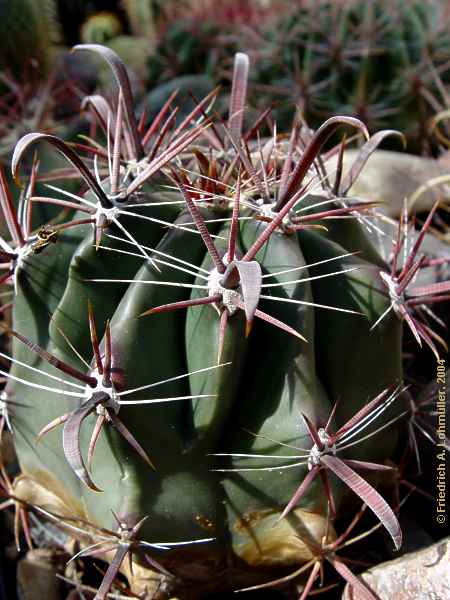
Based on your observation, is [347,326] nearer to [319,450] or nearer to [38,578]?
[319,450]

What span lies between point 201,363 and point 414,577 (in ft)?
1.81

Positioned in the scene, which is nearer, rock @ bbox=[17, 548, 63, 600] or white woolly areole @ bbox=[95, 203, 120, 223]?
white woolly areole @ bbox=[95, 203, 120, 223]

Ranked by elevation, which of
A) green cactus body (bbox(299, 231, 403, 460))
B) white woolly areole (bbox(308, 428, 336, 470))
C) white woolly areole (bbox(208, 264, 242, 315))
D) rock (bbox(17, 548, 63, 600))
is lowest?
rock (bbox(17, 548, 63, 600))

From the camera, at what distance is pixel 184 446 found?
4.17 ft

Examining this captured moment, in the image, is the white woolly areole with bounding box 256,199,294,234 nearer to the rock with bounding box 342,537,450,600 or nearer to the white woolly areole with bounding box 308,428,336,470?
the white woolly areole with bounding box 308,428,336,470

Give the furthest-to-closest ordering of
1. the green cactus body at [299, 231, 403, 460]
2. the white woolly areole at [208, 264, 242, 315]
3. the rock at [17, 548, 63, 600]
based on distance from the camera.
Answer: the rock at [17, 548, 63, 600] → the green cactus body at [299, 231, 403, 460] → the white woolly areole at [208, 264, 242, 315]

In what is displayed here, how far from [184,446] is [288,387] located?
8.6 inches

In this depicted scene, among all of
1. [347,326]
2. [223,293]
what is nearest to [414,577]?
[347,326]

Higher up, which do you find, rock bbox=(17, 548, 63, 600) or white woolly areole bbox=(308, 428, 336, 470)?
white woolly areole bbox=(308, 428, 336, 470)

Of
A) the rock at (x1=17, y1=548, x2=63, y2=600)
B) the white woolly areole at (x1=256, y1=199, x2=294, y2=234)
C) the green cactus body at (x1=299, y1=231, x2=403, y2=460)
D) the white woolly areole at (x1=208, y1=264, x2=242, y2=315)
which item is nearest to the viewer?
the white woolly areole at (x1=208, y1=264, x2=242, y2=315)

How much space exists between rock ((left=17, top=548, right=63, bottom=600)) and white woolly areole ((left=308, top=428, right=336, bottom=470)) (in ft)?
2.32

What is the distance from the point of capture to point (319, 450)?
3.96 ft

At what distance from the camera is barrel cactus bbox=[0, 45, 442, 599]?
1193 mm

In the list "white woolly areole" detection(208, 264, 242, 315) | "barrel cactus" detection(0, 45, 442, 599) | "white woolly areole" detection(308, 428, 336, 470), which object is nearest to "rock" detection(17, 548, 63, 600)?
"barrel cactus" detection(0, 45, 442, 599)
